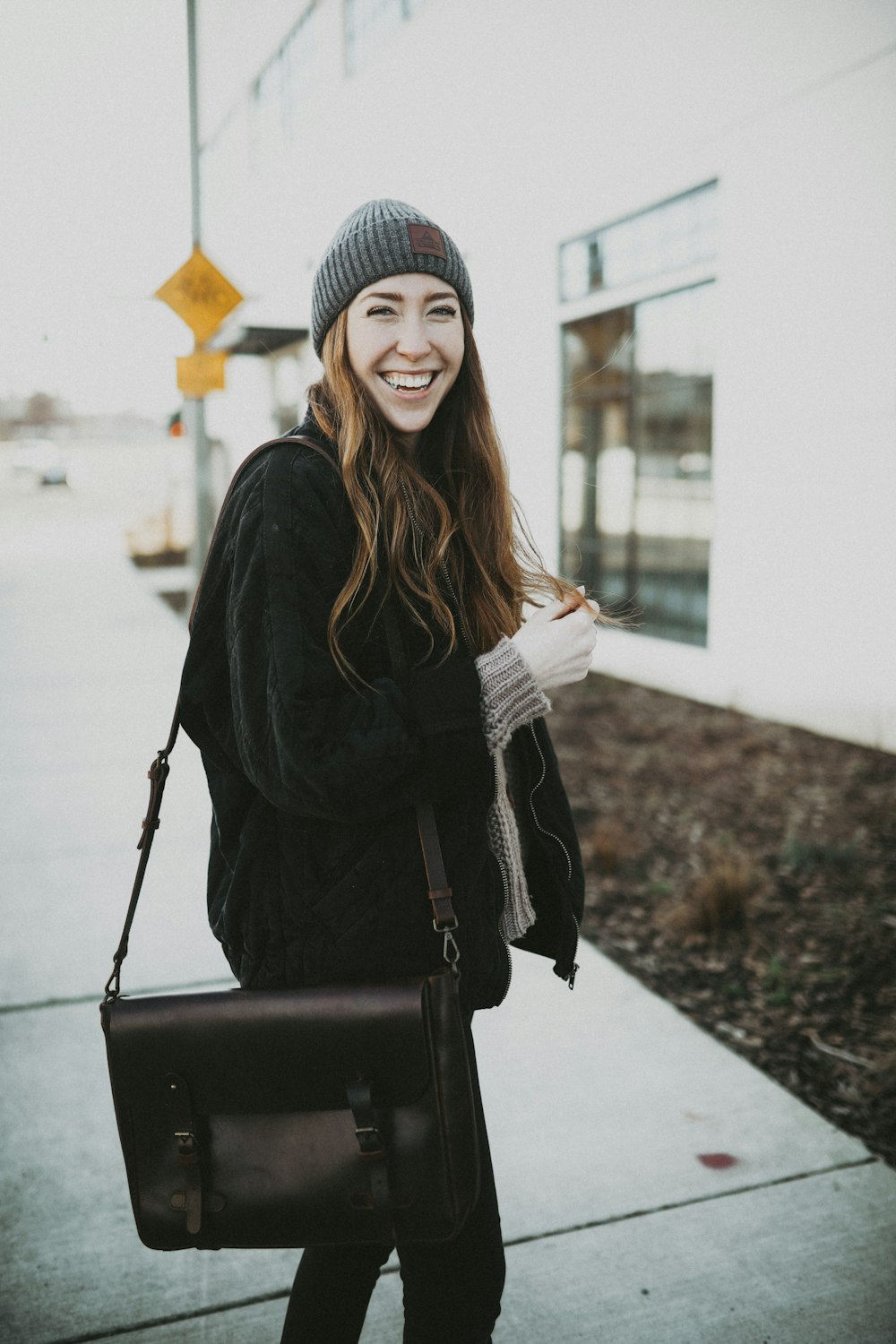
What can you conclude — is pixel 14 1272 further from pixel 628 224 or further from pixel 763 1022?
pixel 628 224

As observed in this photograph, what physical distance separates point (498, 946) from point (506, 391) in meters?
8.27

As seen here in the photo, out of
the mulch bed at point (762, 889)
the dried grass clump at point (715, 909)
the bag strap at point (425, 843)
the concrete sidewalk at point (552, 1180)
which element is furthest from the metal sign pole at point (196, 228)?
the bag strap at point (425, 843)

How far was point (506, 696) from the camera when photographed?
4.84 feet

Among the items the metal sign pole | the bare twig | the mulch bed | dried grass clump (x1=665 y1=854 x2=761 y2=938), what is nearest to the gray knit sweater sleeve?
the mulch bed

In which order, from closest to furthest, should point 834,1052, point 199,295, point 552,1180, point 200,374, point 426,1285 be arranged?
1. point 426,1285
2. point 552,1180
3. point 834,1052
4. point 199,295
5. point 200,374

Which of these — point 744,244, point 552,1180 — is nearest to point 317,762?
point 552,1180

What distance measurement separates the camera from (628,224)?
8125mm

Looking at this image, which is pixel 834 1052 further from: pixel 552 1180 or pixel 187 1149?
pixel 187 1149

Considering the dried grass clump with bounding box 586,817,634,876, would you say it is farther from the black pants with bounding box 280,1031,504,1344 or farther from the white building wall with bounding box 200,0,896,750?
the black pants with bounding box 280,1031,504,1344

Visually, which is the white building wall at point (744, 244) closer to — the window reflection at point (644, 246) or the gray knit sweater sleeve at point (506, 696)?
the window reflection at point (644, 246)

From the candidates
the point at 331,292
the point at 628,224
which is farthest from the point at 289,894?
the point at 628,224

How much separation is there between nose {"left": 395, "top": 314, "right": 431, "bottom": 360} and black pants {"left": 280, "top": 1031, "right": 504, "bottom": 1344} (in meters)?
1.00

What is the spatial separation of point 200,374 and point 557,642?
24.1ft

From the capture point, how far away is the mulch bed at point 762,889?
3232 millimetres
